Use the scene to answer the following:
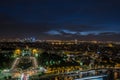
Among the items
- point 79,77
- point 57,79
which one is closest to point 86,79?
point 79,77

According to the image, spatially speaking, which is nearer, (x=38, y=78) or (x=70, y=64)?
(x=38, y=78)

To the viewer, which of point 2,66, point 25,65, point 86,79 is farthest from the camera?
point 2,66

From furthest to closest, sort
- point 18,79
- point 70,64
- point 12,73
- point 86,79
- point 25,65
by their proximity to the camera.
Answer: point 70,64 → point 25,65 → point 86,79 → point 12,73 → point 18,79

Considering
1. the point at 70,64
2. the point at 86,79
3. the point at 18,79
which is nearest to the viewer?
the point at 18,79

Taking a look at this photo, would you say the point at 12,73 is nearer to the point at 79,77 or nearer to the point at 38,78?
the point at 38,78

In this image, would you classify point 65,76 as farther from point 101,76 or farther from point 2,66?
point 2,66

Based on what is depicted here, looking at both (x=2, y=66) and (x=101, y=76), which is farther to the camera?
(x=2, y=66)

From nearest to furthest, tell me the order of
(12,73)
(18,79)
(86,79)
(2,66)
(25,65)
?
(18,79) → (12,73) → (86,79) → (25,65) → (2,66)

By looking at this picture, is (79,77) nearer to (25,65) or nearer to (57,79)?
(57,79)

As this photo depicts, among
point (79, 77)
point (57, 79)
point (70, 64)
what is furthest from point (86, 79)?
point (70, 64)
